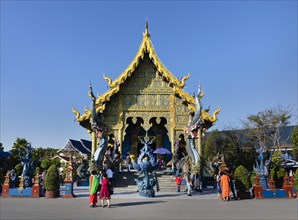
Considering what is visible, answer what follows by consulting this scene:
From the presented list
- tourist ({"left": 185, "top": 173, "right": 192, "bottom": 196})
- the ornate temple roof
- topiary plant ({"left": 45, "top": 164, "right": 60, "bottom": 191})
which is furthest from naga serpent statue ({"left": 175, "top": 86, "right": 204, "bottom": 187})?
topiary plant ({"left": 45, "top": 164, "right": 60, "bottom": 191})

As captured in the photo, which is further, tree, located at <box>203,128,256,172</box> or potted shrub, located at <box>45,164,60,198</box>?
tree, located at <box>203,128,256,172</box>

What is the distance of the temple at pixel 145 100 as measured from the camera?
19859 mm

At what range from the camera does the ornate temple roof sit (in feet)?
64.0

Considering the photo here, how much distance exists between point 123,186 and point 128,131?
5.68 m

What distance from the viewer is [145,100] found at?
67.3 ft

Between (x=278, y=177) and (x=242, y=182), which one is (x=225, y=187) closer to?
(x=242, y=182)

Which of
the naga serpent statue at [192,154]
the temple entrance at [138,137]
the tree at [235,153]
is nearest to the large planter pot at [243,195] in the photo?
the naga serpent statue at [192,154]

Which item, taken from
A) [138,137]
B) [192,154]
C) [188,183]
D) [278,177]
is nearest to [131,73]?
[138,137]

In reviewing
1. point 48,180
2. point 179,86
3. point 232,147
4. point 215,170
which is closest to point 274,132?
point 232,147

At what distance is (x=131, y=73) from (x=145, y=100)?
2060mm

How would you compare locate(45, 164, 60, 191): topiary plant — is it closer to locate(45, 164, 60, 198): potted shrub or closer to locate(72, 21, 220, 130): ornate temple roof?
locate(45, 164, 60, 198): potted shrub

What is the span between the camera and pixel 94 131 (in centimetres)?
1811

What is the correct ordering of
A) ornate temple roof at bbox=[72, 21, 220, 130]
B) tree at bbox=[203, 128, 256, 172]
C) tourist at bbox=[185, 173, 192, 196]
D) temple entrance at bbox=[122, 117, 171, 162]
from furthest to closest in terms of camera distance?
tree at bbox=[203, 128, 256, 172] < temple entrance at bbox=[122, 117, 171, 162] < ornate temple roof at bbox=[72, 21, 220, 130] < tourist at bbox=[185, 173, 192, 196]

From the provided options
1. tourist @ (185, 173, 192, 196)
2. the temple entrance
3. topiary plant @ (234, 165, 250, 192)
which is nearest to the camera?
topiary plant @ (234, 165, 250, 192)
